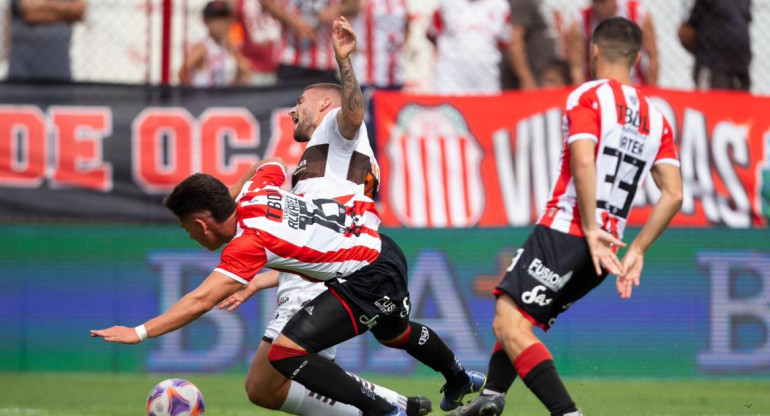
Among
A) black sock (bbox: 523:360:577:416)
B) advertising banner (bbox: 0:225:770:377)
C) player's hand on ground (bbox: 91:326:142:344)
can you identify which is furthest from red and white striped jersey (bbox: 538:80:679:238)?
advertising banner (bbox: 0:225:770:377)

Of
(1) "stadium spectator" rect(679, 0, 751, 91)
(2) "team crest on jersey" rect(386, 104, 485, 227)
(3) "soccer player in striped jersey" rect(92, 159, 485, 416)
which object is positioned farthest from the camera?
(1) "stadium spectator" rect(679, 0, 751, 91)

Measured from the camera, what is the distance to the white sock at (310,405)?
6.84 m

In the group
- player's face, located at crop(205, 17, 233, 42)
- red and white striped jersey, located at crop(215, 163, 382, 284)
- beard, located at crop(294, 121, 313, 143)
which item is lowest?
red and white striped jersey, located at crop(215, 163, 382, 284)

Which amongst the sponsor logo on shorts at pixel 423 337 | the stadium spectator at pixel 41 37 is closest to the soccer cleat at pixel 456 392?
the sponsor logo on shorts at pixel 423 337

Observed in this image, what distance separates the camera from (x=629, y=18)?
11719mm

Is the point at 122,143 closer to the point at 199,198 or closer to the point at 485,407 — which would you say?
the point at 199,198

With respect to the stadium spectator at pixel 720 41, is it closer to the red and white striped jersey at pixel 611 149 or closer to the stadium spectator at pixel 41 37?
the red and white striped jersey at pixel 611 149

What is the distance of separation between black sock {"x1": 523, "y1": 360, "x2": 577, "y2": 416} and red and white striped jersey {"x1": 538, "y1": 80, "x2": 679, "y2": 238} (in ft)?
2.52

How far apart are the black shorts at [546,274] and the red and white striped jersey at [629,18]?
566cm

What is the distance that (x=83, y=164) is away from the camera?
1138 cm

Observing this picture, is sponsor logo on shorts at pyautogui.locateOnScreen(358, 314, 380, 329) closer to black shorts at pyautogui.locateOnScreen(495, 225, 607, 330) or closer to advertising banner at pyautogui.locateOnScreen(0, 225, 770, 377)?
black shorts at pyautogui.locateOnScreen(495, 225, 607, 330)

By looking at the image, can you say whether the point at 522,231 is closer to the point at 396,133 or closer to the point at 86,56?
the point at 396,133

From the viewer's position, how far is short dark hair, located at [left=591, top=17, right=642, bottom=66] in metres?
6.29

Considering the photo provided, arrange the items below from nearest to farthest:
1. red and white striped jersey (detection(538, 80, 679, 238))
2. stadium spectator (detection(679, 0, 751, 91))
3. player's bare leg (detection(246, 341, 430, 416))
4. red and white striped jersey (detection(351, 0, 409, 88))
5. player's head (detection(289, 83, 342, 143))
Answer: red and white striped jersey (detection(538, 80, 679, 238)) < player's bare leg (detection(246, 341, 430, 416)) < player's head (detection(289, 83, 342, 143)) < red and white striped jersey (detection(351, 0, 409, 88)) < stadium spectator (detection(679, 0, 751, 91))
